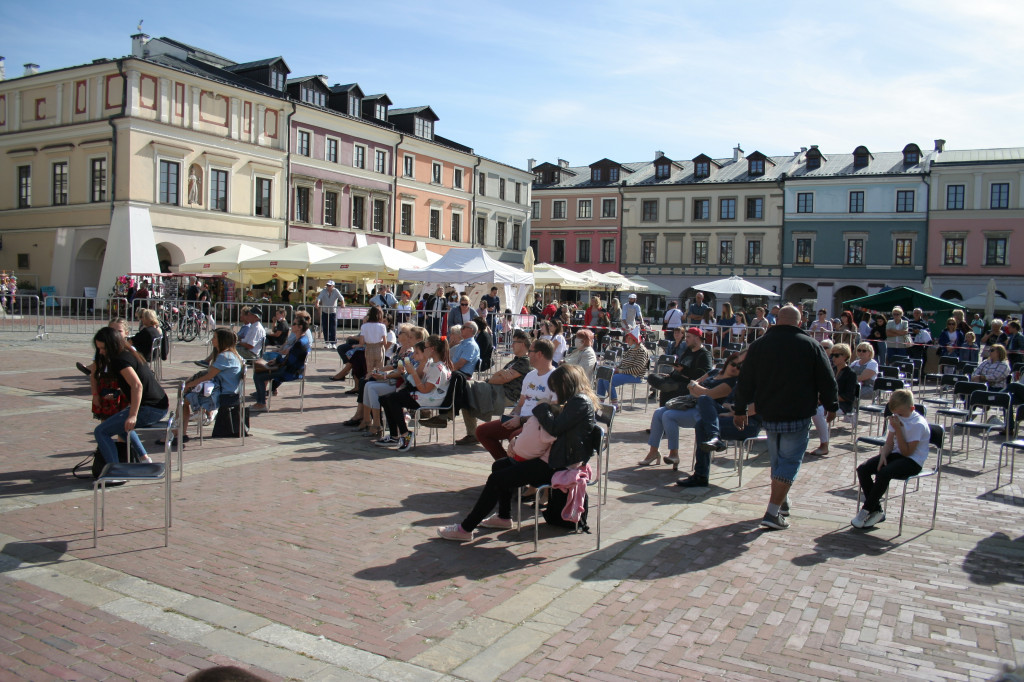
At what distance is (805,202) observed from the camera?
173ft

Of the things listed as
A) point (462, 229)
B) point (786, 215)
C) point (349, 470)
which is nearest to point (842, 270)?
point (786, 215)

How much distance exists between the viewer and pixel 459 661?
409 centimetres

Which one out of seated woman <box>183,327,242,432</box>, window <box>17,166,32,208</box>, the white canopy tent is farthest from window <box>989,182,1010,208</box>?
window <box>17,166,32,208</box>

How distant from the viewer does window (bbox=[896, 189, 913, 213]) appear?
162ft

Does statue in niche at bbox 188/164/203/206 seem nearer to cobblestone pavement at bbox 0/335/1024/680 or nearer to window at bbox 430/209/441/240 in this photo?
window at bbox 430/209/441/240

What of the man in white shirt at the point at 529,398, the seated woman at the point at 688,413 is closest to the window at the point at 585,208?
the seated woman at the point at 688,413

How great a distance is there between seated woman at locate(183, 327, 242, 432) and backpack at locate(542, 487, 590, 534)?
452 centimetres

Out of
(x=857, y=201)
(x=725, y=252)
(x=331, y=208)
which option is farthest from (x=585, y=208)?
(x=331, y=208)

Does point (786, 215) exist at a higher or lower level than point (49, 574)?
higher

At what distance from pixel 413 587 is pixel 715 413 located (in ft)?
13.2

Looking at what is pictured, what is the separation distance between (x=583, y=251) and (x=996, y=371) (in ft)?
162

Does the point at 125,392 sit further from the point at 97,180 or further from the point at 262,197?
the point at 262,197

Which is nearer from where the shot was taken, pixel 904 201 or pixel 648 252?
pixel 904 201

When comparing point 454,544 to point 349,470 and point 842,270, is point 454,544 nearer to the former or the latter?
point 349,470
